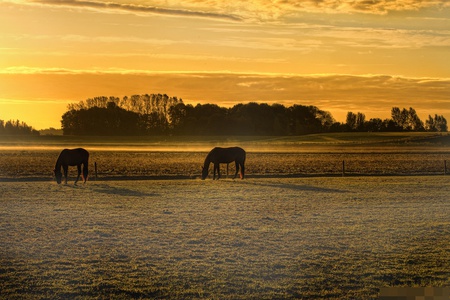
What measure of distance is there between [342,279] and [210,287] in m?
2.39

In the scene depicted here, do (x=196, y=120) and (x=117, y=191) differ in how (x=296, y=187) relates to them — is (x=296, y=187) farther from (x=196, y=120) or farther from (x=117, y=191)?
(x=196, y=120)

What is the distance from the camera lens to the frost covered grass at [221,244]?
37.6ft

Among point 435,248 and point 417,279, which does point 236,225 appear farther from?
point 417,279

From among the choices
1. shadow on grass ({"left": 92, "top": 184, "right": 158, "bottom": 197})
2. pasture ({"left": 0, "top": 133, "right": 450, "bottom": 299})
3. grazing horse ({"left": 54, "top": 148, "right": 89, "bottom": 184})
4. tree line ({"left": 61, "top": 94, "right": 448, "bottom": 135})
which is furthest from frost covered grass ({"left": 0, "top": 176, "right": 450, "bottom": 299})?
tree line ({"left": 61, "top": 94, "right": 448, "bottom": 135})

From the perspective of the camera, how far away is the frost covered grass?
1145 centimetres

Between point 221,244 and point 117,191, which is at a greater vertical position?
point 117,191

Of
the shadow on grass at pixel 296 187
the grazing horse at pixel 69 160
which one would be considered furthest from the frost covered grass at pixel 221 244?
the grazing horse at pixel 69 160

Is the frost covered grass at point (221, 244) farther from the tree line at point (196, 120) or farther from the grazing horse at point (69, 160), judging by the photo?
the tree line at point (196, 120)

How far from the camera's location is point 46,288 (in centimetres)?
1122

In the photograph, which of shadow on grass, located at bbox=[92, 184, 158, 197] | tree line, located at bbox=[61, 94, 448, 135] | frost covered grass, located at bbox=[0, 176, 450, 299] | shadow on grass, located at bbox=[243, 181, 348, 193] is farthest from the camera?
tree line, located at bbox=[61, 94, 448, 135]

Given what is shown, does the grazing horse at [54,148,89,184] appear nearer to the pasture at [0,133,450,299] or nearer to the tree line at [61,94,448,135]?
the pasture at [0,133,450,299]

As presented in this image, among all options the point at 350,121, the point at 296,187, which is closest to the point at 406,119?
the point at 350,121

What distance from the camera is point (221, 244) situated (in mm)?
15453

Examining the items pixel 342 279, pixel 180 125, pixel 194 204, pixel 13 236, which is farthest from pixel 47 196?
pixel 180 125
